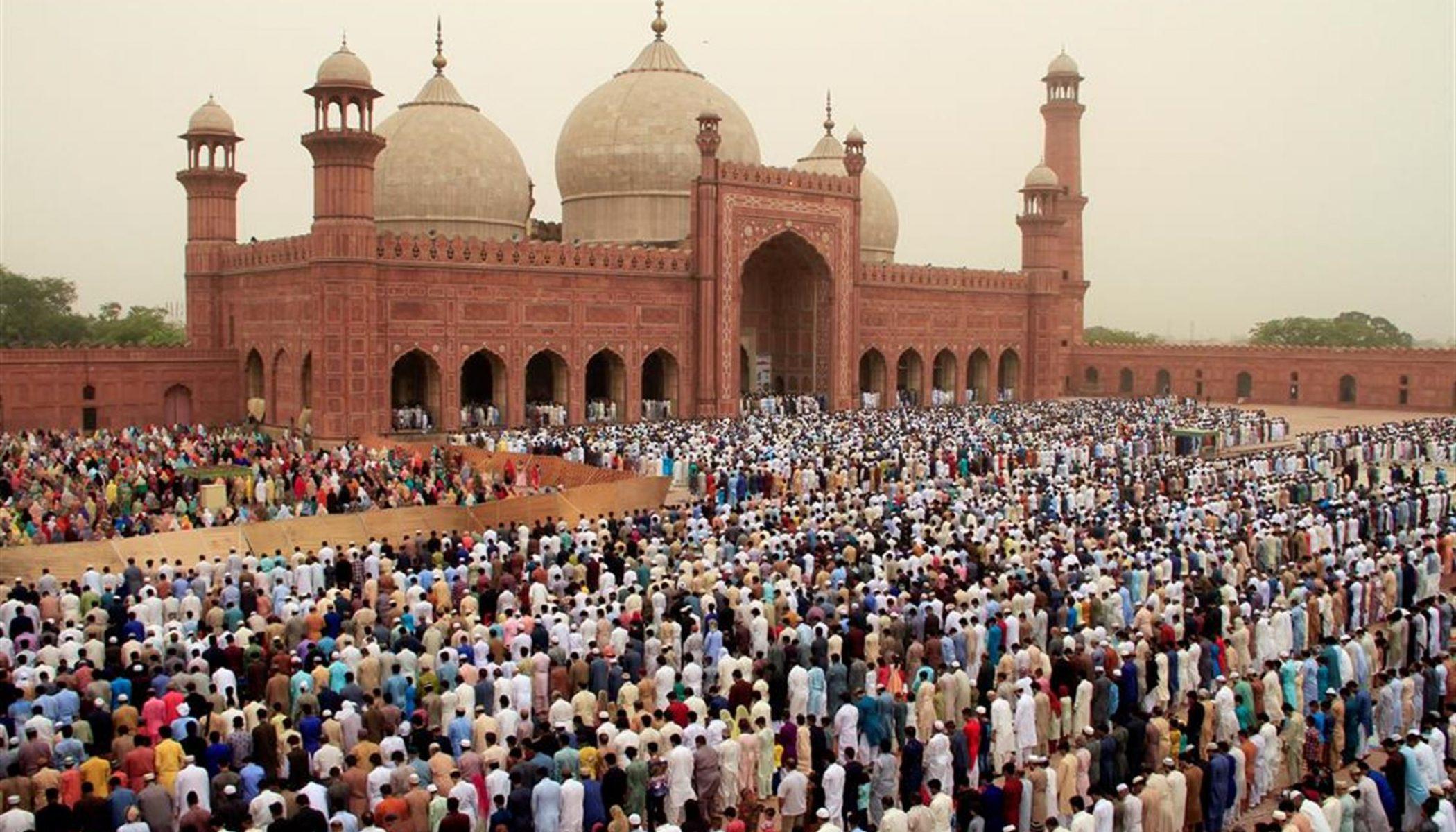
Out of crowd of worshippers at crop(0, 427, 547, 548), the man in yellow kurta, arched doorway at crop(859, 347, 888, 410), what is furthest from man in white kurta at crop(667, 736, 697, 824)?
arched doorway at crop(859, 347, 888, 410)

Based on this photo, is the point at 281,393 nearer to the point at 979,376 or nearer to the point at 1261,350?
the point at 979,376

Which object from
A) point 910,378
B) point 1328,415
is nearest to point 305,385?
point 910,378

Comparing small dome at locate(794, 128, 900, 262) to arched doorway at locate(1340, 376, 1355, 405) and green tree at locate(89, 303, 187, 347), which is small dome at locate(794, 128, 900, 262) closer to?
arched doorway at locate(1340, 376, 1355, 405)

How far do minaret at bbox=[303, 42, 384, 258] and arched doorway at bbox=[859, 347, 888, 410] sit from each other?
50.7ft

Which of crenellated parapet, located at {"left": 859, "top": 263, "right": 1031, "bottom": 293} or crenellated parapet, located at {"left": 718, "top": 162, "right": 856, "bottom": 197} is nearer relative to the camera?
crenellated parapet, located at {"left": 718, "top": 162, "right": 856, "bottom": 197}

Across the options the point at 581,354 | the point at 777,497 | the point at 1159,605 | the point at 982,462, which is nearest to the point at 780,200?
the point at 581,354

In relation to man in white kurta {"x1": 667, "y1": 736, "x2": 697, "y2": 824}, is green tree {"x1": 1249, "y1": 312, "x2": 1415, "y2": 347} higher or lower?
higher

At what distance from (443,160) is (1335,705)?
2759cm

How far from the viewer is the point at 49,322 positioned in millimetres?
45875

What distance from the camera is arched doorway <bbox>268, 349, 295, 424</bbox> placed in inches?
1093

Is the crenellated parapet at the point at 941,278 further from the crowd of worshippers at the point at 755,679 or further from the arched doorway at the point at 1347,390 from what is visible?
the crowd of worshippers at the point at 755,679

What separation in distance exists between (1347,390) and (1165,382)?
6.38m

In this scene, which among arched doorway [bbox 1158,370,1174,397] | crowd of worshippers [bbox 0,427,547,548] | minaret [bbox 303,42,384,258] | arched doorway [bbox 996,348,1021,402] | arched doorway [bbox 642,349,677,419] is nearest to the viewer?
crowd of worshippers [bbox 0,427,547,548]

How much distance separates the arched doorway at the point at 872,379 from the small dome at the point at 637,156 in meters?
6.90
